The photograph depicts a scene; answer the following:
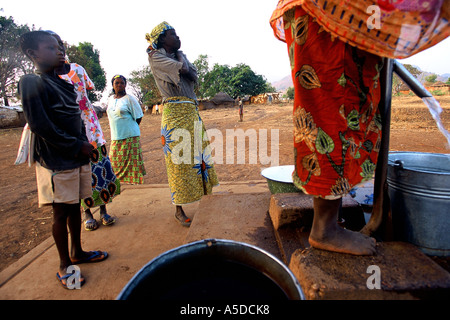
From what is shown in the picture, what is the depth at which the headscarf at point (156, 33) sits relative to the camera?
97.1 inches

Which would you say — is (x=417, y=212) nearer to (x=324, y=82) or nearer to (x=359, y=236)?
(x=359, y=236)

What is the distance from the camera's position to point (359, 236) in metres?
1.25

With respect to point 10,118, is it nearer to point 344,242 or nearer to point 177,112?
point 177,112

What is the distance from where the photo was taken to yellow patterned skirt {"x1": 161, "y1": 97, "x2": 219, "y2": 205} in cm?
261

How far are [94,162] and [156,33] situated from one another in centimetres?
156

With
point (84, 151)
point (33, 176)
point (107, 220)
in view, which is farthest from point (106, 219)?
point (33, 176)

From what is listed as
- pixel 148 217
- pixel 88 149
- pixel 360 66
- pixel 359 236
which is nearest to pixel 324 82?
pixel 360 66

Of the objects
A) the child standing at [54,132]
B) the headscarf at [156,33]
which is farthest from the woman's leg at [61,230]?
the headscarf at [156,33]

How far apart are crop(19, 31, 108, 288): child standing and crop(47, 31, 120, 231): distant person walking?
74cm

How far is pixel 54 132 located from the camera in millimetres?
1665

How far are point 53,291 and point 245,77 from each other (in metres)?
38.7

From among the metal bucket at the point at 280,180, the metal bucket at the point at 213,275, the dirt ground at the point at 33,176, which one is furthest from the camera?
the dirt ground at the point at 33,176

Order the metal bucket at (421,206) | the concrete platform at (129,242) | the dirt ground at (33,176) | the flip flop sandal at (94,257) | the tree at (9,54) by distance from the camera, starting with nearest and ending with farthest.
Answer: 1. the metal bucket at (421,206)
2. the concrete platform at (129,242)
3. the flip flop sandal at (94,257)
4. the dirt ground at (33,176)
5. the tree at (9,54)

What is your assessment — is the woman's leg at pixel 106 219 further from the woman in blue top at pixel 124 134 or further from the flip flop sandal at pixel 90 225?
the woman in blue top at pixel 124 134
